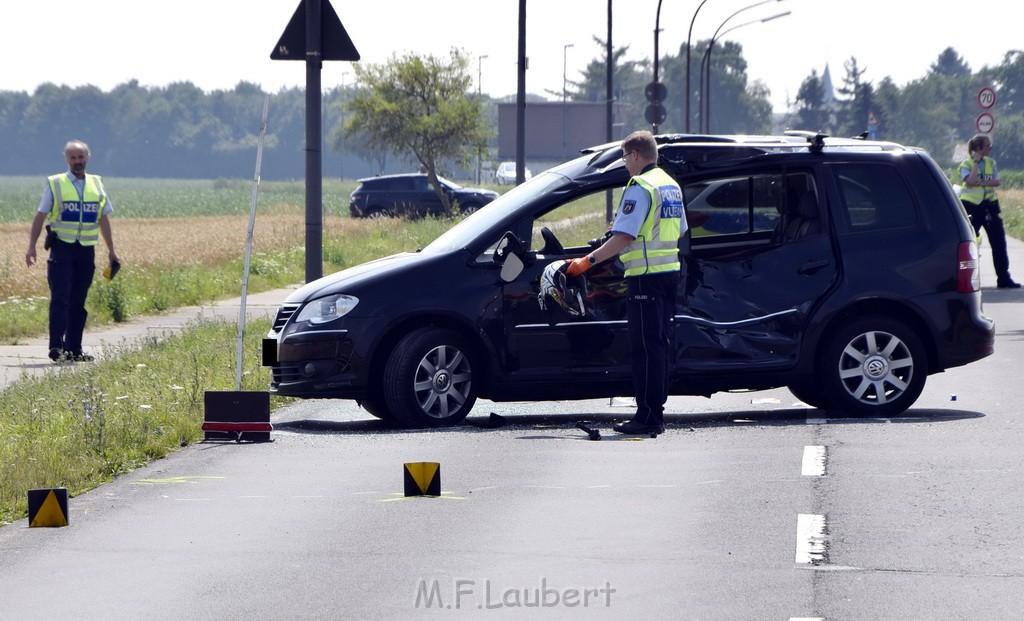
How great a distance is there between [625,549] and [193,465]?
10.7ft

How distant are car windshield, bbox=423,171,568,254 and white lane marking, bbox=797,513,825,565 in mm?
3699

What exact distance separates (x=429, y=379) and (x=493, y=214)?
117 cm

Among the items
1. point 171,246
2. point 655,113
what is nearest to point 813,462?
point 171,246

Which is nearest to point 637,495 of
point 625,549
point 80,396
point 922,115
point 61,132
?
point 625,549

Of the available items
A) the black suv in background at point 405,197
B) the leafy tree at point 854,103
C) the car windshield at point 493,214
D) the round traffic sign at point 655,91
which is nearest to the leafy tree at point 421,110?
the black suv in background at point 405,197

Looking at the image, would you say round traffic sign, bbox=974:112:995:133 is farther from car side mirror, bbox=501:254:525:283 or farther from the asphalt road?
car side mirror, bbox=501:254:525:283

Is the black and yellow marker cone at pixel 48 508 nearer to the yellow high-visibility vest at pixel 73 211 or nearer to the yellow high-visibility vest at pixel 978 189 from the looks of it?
the yellow high-visibility vest at pixel 73 211

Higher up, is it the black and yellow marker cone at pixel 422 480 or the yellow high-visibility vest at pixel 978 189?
the yellow high-visibility vest at pixel 978 189

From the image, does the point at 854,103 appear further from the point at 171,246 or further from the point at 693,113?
the point at 171,246

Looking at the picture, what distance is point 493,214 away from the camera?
10289mm

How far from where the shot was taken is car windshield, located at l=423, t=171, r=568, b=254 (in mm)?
10094

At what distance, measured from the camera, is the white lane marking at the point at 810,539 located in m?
6.16

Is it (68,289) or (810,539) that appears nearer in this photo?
(810,539)

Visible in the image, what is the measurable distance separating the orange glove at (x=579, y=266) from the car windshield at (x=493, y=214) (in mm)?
950
